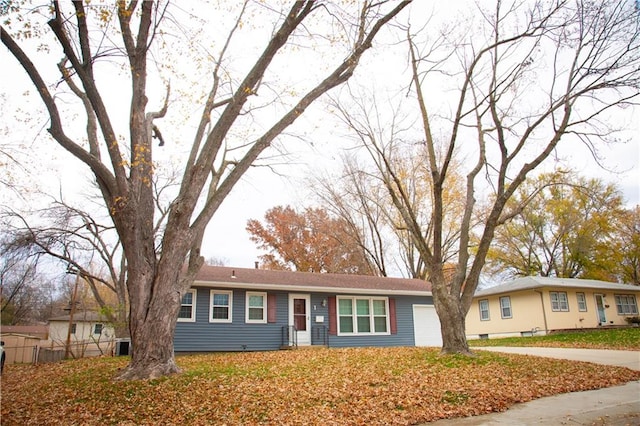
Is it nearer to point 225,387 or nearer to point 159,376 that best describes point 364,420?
point 225,387

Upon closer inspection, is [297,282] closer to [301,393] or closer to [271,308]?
[271,308]

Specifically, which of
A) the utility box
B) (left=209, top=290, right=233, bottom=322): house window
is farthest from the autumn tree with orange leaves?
the utility box

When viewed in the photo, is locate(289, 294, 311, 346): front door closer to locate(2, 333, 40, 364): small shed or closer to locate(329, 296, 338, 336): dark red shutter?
Answer: locate(329, 296, 338, 336): dark red shutter

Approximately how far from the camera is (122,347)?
1456 cm

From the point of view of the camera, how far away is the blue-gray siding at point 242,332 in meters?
13.9

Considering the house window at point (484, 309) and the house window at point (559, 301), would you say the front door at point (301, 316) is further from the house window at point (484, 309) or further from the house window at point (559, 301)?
the house window at point (484, 309)

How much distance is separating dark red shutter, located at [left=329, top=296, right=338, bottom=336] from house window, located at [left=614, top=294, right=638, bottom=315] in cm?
2066

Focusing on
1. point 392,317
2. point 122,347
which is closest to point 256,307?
point 122,347

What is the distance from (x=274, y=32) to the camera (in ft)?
27.9

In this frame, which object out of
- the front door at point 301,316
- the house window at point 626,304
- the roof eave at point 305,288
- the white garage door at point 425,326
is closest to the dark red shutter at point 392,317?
the roof eave at point 305,288

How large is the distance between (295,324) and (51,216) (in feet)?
38.4

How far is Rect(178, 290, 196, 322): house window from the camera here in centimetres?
1395

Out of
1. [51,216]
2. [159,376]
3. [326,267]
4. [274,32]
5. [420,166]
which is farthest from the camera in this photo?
[326,267]

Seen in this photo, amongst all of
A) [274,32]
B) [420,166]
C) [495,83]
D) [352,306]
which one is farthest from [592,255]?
[274,32]
